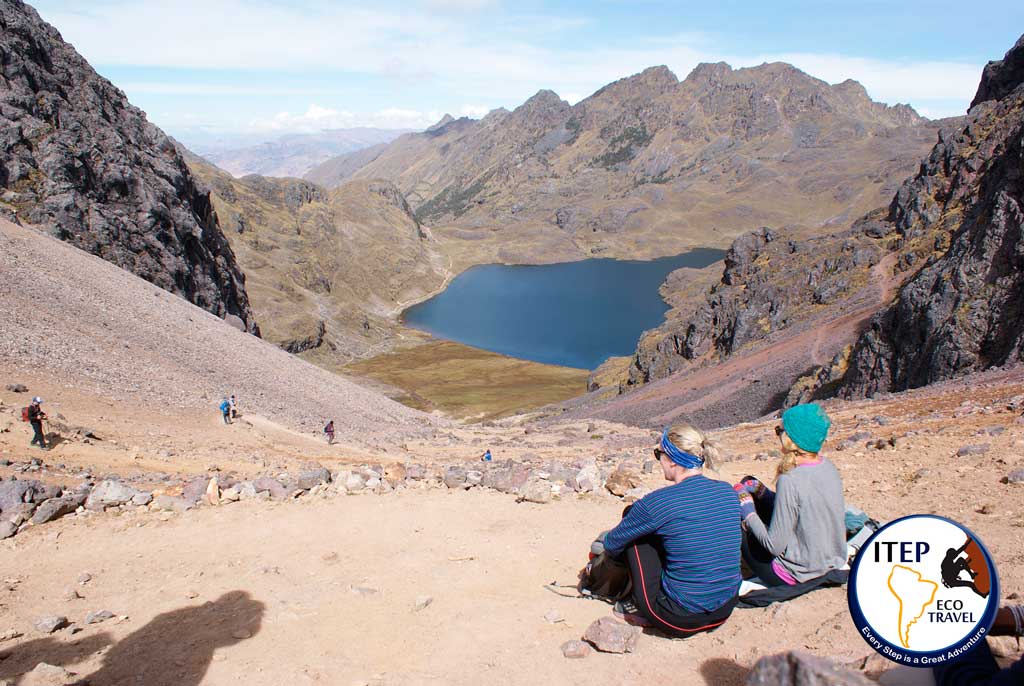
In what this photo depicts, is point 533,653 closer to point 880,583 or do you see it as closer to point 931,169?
point 880,583

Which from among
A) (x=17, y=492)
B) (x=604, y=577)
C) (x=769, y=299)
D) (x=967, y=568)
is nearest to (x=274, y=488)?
(x=17, y=492)

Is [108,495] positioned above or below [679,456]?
below

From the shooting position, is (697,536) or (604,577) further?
(604,577)

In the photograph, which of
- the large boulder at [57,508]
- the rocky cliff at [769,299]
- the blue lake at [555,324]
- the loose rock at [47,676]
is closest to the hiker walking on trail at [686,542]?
the loose rock at [47,676]

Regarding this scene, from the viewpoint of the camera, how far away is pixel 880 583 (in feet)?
13.8

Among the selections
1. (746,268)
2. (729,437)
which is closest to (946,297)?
(729,437)

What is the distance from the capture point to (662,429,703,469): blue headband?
721cm

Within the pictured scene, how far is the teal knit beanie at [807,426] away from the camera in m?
7.18

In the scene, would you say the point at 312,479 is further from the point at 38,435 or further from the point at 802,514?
the point at 802,514

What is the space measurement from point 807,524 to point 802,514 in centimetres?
14

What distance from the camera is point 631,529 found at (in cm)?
743

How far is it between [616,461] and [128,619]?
15.7 m

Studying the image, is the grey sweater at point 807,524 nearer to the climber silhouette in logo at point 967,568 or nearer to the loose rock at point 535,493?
the climber silhouette in logo at point 967,568

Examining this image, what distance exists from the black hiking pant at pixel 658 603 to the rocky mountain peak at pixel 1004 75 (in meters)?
100
